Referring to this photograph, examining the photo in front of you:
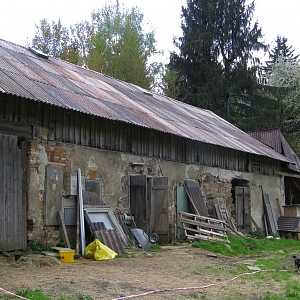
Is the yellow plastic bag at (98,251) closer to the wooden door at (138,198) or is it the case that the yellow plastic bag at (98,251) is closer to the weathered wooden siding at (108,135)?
the weathered wooden siding at (108,135)

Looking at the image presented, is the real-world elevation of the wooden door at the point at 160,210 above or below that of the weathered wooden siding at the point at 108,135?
below

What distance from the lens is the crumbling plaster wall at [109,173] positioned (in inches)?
414

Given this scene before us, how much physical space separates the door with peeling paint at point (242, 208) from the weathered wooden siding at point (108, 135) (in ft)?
3.39

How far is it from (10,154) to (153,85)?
937 inches

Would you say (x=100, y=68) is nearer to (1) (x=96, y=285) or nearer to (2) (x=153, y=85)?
(2) (x=153, y=85)

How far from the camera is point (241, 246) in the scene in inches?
559

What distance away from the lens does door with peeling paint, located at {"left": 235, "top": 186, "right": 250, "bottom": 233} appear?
59.7 ft

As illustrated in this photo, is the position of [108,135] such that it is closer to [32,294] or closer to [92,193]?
[92,193]

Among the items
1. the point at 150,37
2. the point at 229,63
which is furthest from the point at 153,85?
the point at 229,63

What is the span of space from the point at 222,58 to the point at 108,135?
72.0 feet

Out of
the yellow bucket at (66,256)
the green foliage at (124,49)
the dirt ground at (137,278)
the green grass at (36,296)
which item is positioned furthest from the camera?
the green foliage at (124,49)

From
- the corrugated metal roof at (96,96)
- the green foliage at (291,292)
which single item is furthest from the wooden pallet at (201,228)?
the green foliage at (291,292)

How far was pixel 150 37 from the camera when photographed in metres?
32.8

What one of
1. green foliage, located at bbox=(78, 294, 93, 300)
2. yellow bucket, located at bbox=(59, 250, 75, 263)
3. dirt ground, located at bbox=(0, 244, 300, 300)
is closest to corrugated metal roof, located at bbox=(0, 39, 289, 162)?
yellow bucket, located at bbox=(59, 250, 75, 263)
